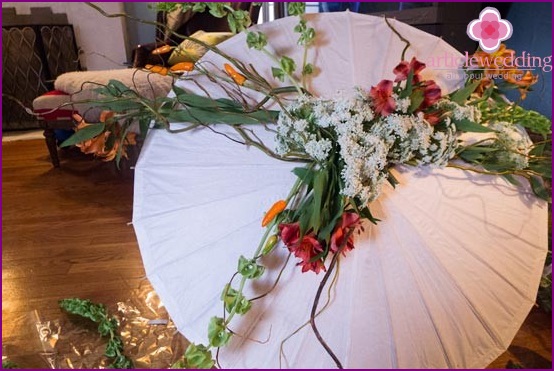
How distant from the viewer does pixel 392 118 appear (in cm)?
48

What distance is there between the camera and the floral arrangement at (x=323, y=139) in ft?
1.51

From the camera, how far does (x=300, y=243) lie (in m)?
0.45

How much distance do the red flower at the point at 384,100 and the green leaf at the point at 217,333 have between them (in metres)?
0.34

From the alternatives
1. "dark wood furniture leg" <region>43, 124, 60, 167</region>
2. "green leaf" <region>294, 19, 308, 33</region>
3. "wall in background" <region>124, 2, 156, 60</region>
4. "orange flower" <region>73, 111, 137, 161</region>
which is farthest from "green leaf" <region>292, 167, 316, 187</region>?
"wall in background" <region>124, 2, 156, 60</region>

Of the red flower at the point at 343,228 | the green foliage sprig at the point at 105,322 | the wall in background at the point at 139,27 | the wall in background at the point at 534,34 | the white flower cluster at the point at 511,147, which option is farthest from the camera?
the wall in background at the point at 139,27

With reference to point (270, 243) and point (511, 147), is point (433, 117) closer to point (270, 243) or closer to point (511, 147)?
point (511, 147)

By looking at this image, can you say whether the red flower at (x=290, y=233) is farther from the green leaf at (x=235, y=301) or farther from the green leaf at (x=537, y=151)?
the green leaf at (x=537, y=151)

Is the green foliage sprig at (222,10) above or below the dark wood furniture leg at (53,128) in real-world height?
above

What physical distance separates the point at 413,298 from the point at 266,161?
0.28 metres

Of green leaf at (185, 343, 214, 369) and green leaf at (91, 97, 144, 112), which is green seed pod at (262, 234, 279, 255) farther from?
green leaf at (91, 97, 144, 112)

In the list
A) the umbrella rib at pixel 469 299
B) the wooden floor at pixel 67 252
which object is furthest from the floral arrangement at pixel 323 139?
the wooden floor at pixel 67 252

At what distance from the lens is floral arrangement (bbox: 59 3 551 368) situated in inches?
18.1

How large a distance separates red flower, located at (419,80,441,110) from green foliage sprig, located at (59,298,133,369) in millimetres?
904

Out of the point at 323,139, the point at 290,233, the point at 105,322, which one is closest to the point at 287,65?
the point at 323,139
